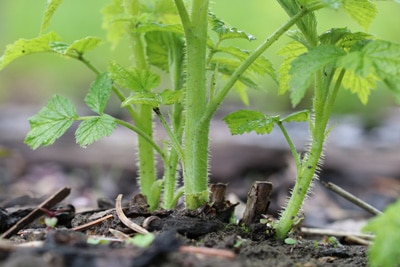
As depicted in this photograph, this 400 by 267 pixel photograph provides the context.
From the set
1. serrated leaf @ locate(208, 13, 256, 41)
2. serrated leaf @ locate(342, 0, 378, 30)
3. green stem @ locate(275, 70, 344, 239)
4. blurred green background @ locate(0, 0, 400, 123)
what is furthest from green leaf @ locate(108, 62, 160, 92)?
blurred green background @ locate(0, 0, 400, 123)

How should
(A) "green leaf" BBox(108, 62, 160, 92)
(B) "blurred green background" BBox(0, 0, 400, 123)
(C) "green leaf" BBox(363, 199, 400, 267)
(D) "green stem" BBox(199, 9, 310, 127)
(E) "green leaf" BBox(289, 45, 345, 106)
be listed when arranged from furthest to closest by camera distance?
(B) "blurred green background" BBox(0, 0, 400, 123), (A) "green leaf" BBox(108, 62, 160, 92), (D) "green stem" BBox(199, 9, 310, 127), (E) "green leaf" BBox(289, 45, 345, 106), (C) "green leaf" BBox(363, 199, 400, 267)

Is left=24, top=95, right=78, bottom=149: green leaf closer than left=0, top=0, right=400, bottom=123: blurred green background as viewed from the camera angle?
Yes

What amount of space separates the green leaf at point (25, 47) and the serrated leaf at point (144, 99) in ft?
1.19

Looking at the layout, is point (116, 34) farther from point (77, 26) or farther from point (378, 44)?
point (77, 26)

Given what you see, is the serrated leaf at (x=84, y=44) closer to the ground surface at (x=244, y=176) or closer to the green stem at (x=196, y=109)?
the green stem at (x=196, y=109)

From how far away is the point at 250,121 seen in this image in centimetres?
165

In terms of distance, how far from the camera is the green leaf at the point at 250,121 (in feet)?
5.29

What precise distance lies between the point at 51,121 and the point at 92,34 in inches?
286

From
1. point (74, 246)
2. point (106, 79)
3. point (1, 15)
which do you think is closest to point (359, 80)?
point (106, 79)

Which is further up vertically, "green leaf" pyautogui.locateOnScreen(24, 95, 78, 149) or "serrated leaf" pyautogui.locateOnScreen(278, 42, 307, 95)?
"serrated leaf" pyautogui.locateOnScreen(278, 42, 307, 95)

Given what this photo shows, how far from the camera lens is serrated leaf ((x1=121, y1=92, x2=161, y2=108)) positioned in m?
1.54

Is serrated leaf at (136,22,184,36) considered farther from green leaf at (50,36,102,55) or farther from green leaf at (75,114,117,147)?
green leaf at (75,114,117,147)

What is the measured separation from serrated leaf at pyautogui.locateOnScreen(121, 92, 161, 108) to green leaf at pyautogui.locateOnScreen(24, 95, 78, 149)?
0.70 ft

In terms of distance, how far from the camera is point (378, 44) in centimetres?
136
